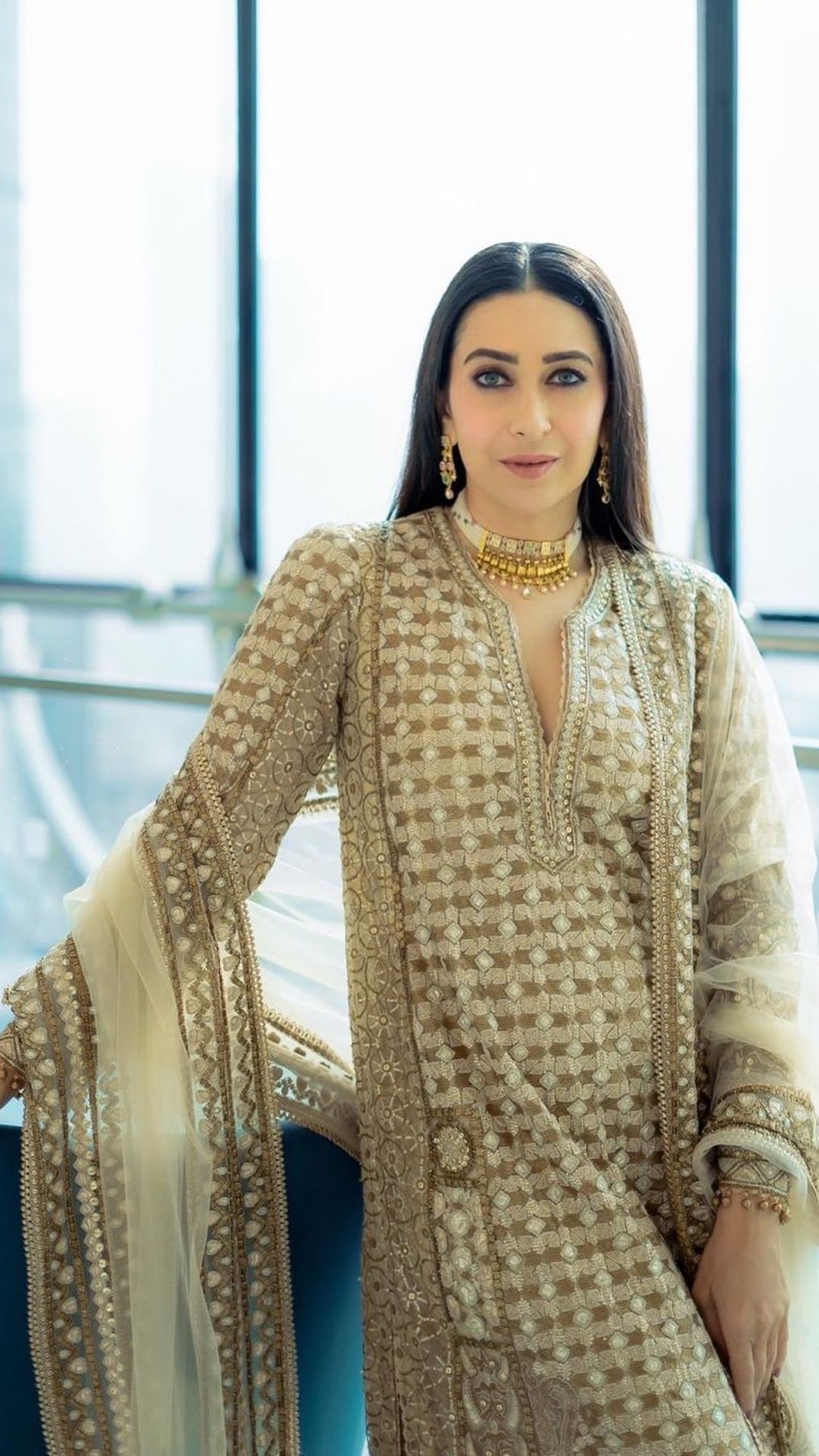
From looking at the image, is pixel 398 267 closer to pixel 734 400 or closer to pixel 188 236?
pixel 188 236

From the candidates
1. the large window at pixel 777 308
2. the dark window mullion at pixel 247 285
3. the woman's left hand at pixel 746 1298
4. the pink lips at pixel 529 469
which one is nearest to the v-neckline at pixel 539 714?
the pink lips at pixel 529 469

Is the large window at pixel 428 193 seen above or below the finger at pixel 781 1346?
above

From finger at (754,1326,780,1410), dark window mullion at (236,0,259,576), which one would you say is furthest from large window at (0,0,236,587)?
finger at (754,1326,780,1410)

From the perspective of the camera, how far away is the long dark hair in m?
1.48

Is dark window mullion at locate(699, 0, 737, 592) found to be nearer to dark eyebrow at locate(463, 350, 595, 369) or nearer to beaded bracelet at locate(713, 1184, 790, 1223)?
dark eyebrow at locate(463, 350, 595, 369)

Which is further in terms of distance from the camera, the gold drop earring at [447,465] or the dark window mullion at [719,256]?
the dark window mullion at [719,256]

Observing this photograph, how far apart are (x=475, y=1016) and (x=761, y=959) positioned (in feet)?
0.93

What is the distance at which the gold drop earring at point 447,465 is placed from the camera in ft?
5.15

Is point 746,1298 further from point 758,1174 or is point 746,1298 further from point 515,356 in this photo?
point 515,356

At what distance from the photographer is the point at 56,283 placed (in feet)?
12.3

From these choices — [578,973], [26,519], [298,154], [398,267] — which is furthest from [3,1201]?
[26,519]

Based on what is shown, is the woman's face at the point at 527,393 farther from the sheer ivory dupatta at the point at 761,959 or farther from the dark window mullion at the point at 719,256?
the dark window mullion at the point at 719,256

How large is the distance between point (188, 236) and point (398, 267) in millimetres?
616

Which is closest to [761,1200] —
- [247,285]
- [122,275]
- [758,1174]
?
[758,1174]
